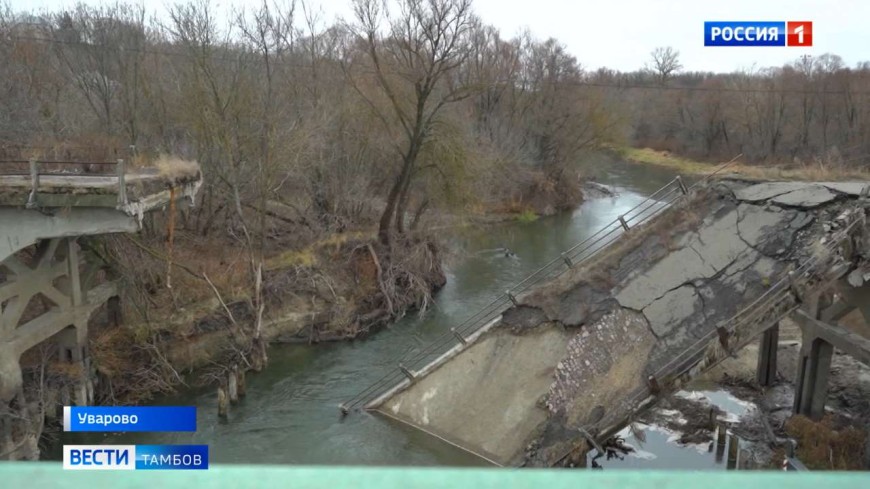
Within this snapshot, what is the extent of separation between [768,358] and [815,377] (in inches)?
100

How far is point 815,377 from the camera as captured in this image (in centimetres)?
1190

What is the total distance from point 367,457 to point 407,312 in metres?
9.87

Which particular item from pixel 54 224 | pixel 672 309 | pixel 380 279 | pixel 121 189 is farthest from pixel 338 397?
pixel 672 309

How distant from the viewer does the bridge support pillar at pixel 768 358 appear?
14.2m

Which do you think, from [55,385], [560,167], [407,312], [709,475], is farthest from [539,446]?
[560,167]

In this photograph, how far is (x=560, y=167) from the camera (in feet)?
134

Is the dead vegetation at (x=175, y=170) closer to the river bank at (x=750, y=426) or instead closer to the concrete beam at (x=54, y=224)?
the concrete beam at (x=54, y=224)

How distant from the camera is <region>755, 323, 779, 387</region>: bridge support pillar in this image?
46.6 feet

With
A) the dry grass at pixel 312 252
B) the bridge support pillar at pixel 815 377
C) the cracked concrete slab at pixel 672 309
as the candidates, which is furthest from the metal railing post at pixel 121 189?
the bridge support pillar at pixel 815 377

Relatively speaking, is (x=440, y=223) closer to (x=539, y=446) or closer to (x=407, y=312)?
(x=407, y=312)

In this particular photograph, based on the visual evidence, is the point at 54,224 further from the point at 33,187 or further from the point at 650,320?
the point at 650,320

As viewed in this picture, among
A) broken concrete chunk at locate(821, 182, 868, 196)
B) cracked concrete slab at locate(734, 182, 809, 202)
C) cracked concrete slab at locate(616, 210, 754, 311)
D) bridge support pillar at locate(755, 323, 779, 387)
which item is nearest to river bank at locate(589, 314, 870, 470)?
bridge support pillar at locate(755, 323, 779, 387)

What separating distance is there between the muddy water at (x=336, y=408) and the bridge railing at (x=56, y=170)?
4.78 meters

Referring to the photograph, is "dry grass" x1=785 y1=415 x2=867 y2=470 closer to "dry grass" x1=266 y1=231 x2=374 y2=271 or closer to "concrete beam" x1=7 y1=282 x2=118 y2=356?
"concrete beam" x1=7 y1=282 x2=118 y2=356
